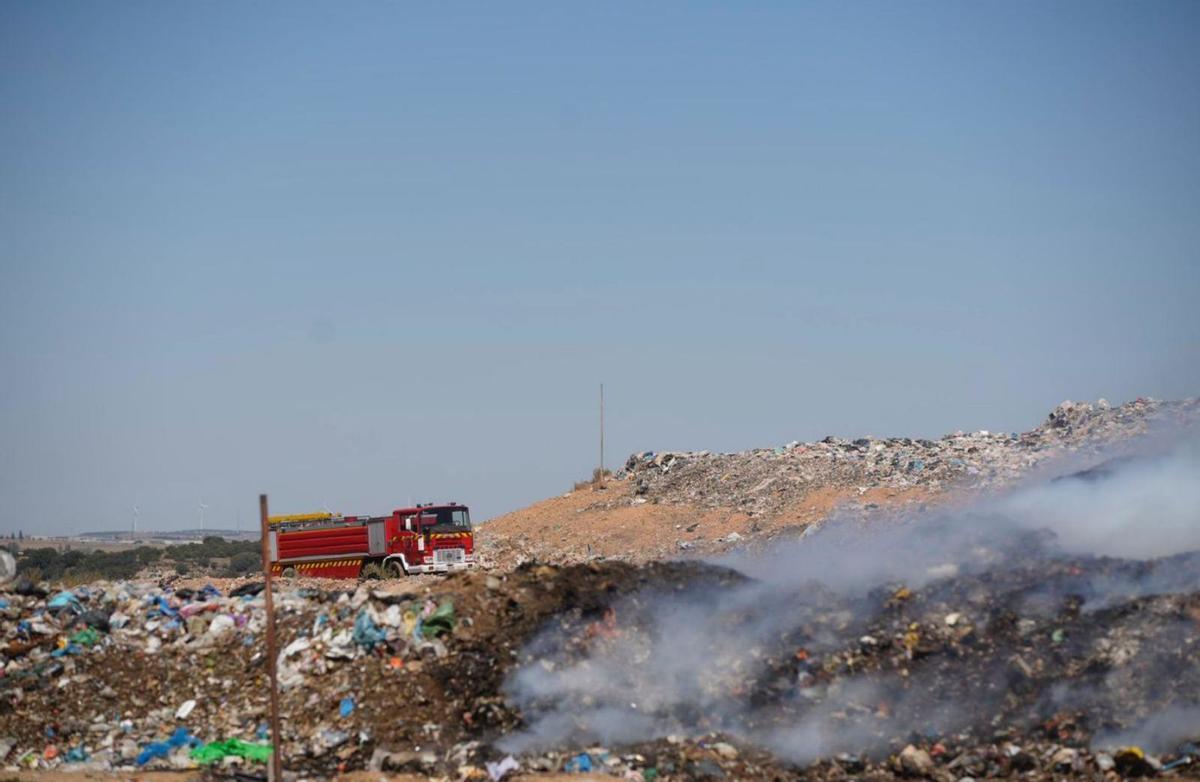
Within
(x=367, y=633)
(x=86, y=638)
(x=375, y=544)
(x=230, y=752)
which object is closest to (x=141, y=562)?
(x=375, y=544)

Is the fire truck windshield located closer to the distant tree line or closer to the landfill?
the landfill

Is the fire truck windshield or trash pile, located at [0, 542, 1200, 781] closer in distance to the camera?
trash pile, located at [0, 542, 1200, 781]

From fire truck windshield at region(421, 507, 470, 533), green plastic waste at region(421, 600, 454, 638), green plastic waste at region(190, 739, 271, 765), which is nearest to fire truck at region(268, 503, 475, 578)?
fire truck windshield at region(421, 507, 470, 533)

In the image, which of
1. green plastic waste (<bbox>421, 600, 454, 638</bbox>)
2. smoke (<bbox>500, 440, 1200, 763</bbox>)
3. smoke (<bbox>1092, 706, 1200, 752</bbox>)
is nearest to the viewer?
smoke (<bbox>1092, 706, 1200, 752</bbox>)

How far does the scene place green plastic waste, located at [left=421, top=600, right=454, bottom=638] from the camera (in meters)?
15.4

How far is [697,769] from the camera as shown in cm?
1290

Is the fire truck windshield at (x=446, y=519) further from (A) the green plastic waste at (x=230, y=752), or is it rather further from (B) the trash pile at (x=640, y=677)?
(A) the green plastic waste at (x=230, y=752)

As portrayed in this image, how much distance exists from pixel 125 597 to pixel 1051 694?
1277 centimetres

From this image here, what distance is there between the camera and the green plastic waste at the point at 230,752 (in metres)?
13.8

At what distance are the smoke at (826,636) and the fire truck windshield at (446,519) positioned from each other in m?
11.9

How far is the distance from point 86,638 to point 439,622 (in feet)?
16.7

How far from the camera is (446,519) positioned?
1147 inches

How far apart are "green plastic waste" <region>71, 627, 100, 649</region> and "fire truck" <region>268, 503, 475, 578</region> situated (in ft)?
38.5

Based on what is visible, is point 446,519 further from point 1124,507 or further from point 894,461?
point 1124,507
